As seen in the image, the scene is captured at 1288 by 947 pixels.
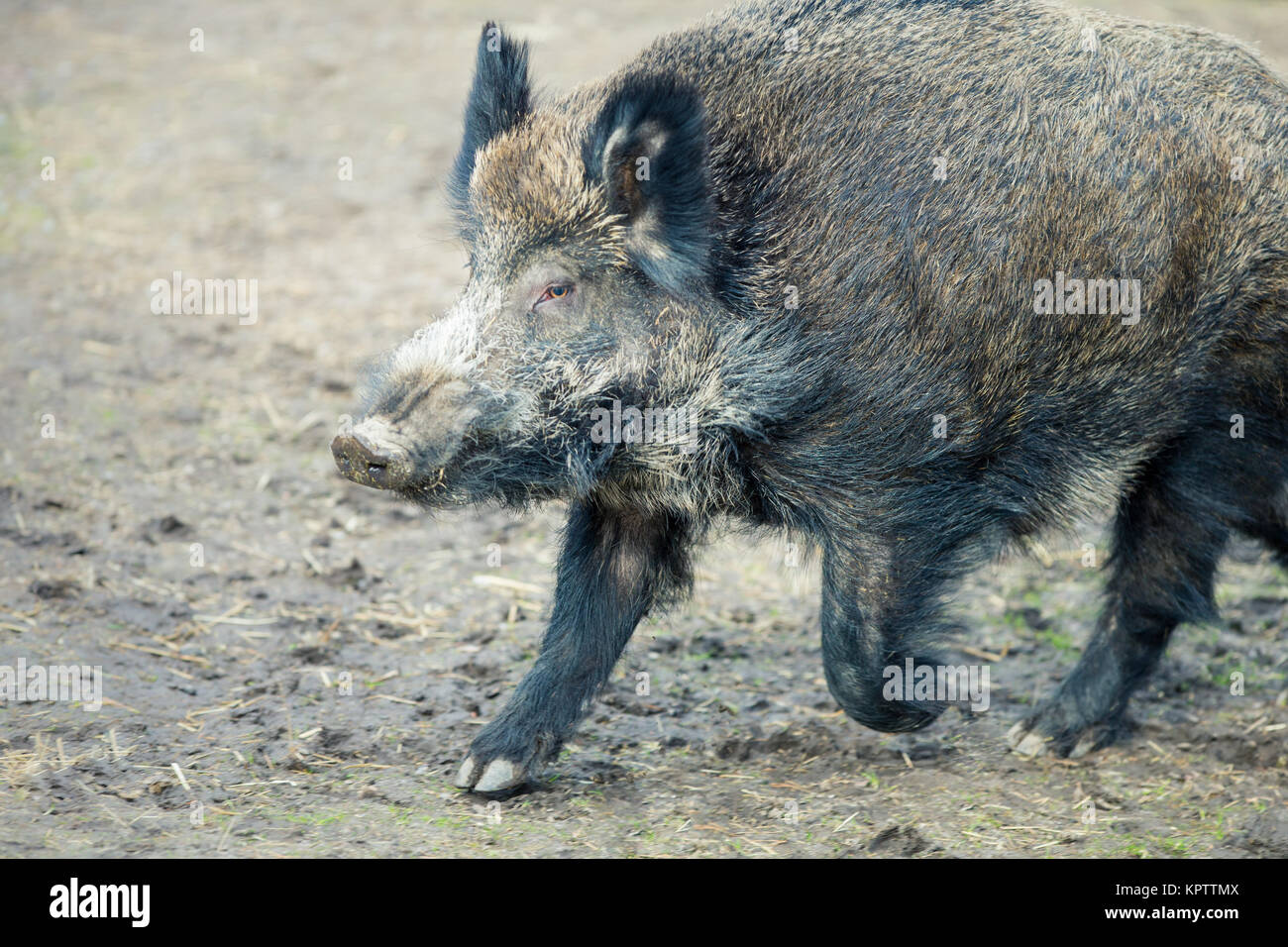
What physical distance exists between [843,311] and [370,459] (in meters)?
1.54

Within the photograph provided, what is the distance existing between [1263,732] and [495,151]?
140 inches

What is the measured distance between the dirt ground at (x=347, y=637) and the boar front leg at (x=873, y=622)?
391mm

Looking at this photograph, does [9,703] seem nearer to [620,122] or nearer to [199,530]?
[199,530]

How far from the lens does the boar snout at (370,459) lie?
4.06 m

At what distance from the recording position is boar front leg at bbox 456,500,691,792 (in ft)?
15.6

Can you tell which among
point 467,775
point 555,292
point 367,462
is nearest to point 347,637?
point 467,775

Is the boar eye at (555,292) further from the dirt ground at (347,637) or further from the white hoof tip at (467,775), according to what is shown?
the white hoof tip at (467,775)

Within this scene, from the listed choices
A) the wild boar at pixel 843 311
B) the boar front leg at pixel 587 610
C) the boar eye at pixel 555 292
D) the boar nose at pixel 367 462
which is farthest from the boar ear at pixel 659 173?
the boar nose at pixel 367 462

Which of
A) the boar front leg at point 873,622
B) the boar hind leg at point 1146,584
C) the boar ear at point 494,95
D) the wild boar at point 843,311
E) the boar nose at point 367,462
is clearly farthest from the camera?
the boar hind leg at point 1146,584

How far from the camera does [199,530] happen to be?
6.46 metres

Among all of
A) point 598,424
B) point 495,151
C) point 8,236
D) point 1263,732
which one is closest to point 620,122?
point 495,151

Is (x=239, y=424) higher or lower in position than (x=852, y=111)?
lower

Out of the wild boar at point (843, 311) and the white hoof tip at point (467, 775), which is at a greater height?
the wild boar at point (843, 311)

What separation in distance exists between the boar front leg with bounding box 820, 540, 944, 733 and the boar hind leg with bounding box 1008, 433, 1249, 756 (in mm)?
925
